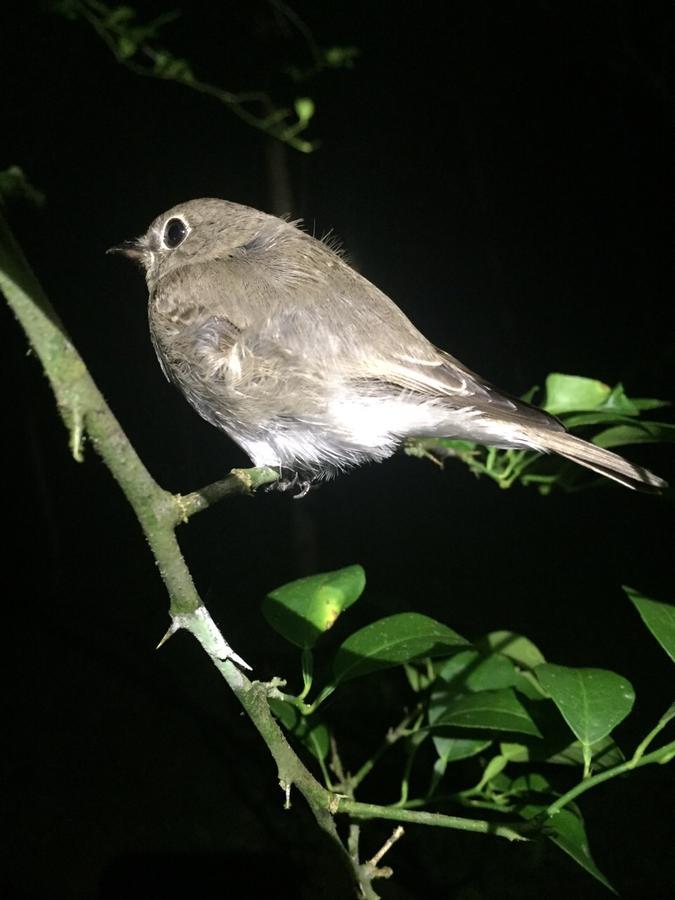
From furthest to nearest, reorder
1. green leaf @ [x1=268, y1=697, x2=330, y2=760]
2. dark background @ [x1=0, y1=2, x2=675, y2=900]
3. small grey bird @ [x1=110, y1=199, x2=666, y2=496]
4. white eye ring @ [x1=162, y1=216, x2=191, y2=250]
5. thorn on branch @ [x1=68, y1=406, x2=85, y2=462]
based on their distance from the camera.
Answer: dark background @ [x1=0, y1=2, x2=675, y2=900], white eye ring @ [x1=162, y1=216, x2=191, y2=250], small grey bird @ [x1=110, y1=199, x2=666, y2=496], green leaf @ [x1=268, y1=697, x2=330, y2=760], thorn on branch @ [x1=68, y1=406, x2=85, y2=462]

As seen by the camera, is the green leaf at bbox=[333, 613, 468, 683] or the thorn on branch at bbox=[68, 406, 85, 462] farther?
the green leaf at bbox=[333, 613, 468, 683]

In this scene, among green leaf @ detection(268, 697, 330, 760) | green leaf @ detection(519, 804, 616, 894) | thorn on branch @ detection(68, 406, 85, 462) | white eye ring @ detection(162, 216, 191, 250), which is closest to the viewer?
thorn on branch @ detection(68, 406, 85, 462)

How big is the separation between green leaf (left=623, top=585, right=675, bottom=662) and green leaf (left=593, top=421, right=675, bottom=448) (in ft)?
0.59

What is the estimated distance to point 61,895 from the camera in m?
1.04

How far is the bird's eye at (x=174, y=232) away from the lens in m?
1.12

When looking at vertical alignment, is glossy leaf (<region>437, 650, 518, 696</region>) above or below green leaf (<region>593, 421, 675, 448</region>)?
below

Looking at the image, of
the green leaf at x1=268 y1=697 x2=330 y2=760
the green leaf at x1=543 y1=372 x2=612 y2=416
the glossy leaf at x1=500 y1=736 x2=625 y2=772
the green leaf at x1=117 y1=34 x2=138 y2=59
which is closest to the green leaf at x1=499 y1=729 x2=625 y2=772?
the glossy leaf at x1=500 y1=736 x2=625 y2=772

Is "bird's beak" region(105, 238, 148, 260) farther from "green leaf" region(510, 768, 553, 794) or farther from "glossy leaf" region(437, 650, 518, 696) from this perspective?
"green leaf" region(510, 768, 553, 794)

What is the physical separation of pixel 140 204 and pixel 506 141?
757 millimetres

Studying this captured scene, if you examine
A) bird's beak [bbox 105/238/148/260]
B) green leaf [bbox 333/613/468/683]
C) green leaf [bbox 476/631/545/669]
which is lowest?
green leaf [bbox 476/631/545/669]

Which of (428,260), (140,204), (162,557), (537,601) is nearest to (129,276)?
(140,204)

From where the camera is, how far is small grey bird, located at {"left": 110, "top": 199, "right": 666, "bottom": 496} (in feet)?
2.97

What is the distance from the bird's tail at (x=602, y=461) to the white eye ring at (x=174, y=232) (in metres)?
0.60

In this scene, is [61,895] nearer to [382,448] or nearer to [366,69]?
[382,448]
